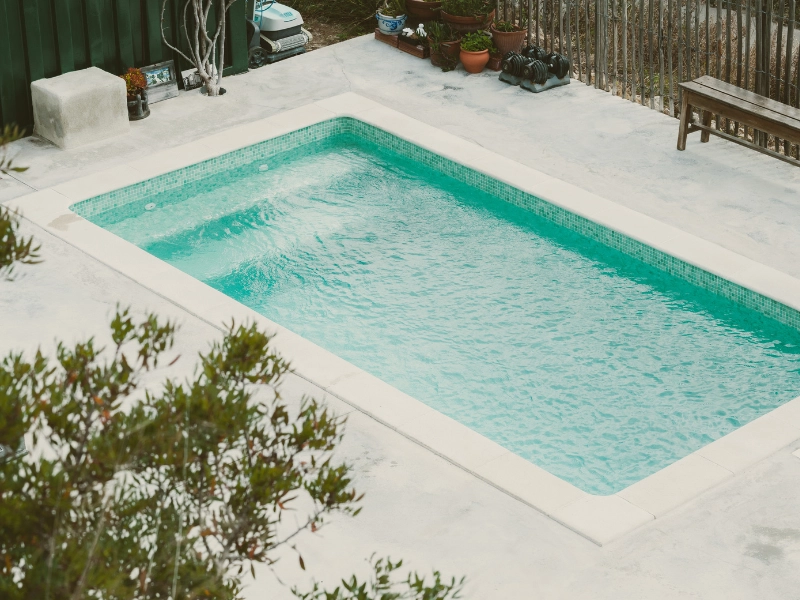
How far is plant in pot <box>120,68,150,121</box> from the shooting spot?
8859 mm

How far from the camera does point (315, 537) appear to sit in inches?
200

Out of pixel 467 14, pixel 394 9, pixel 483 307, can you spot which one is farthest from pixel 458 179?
pixel 394 9

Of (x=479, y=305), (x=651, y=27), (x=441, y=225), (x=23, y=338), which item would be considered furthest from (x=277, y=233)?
(x=651, y=27)

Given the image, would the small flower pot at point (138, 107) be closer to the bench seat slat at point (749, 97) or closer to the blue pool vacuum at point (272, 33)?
the blue pool vacuum at point (272, 33)

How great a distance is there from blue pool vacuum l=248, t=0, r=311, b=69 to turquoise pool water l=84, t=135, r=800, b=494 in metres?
1.48

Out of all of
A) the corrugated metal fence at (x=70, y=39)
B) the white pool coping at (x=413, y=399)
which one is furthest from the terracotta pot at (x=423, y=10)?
the corrugated metal fence at (x=70, y=39)

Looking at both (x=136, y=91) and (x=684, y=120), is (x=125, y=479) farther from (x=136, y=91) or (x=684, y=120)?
(x=136, y=91)

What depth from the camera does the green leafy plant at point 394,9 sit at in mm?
10359

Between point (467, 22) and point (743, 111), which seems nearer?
point (743, 111)

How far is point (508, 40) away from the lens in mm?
9758

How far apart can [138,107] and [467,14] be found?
2.84m

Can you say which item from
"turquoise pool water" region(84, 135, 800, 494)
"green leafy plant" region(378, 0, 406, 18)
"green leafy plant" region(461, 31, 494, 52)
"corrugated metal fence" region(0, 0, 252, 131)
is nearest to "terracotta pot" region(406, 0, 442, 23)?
"green leafy plant" region(378, 0, 406, 18)

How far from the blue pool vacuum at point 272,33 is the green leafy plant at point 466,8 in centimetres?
129

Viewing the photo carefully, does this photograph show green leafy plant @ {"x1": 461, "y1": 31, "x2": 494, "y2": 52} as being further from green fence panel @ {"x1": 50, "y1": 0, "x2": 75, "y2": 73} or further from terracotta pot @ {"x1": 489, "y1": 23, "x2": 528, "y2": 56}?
green fence panel @ {"x1": 50, "y1": 0, "x2": 75, "y2": 73}
